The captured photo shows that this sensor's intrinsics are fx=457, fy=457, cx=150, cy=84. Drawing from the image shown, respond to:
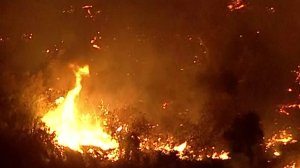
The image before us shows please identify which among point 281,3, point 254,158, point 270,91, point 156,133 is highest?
point 281,3

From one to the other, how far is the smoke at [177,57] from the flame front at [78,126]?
113 mm

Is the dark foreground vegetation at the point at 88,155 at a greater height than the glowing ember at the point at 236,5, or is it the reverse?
the glowing ember at the point at 236,5

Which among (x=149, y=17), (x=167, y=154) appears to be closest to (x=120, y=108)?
(x=167, y=154)

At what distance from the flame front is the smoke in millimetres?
113

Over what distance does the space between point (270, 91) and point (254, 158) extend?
738 mm

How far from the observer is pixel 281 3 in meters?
4.87

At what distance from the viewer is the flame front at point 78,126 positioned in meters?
4.97

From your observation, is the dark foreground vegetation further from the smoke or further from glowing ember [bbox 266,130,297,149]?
the smoke

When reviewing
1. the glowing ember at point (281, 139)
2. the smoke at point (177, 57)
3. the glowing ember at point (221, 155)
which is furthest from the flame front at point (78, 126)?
the glowing ember at point (281, 139)

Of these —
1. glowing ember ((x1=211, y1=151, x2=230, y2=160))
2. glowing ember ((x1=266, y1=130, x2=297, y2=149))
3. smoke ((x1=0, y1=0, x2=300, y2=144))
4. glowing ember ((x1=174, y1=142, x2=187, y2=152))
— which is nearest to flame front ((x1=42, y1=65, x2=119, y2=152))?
smoke ((x1=0, y1=0, x2=300, y2=144))

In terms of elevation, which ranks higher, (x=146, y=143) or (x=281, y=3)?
(x=281, y=3)

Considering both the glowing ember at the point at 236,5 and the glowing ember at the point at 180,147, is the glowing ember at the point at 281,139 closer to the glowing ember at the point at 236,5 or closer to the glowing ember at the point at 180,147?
the glowing ember at the point at 180,147

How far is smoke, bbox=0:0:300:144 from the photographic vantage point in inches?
192

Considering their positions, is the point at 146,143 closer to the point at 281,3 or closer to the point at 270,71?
the point at 270,71
